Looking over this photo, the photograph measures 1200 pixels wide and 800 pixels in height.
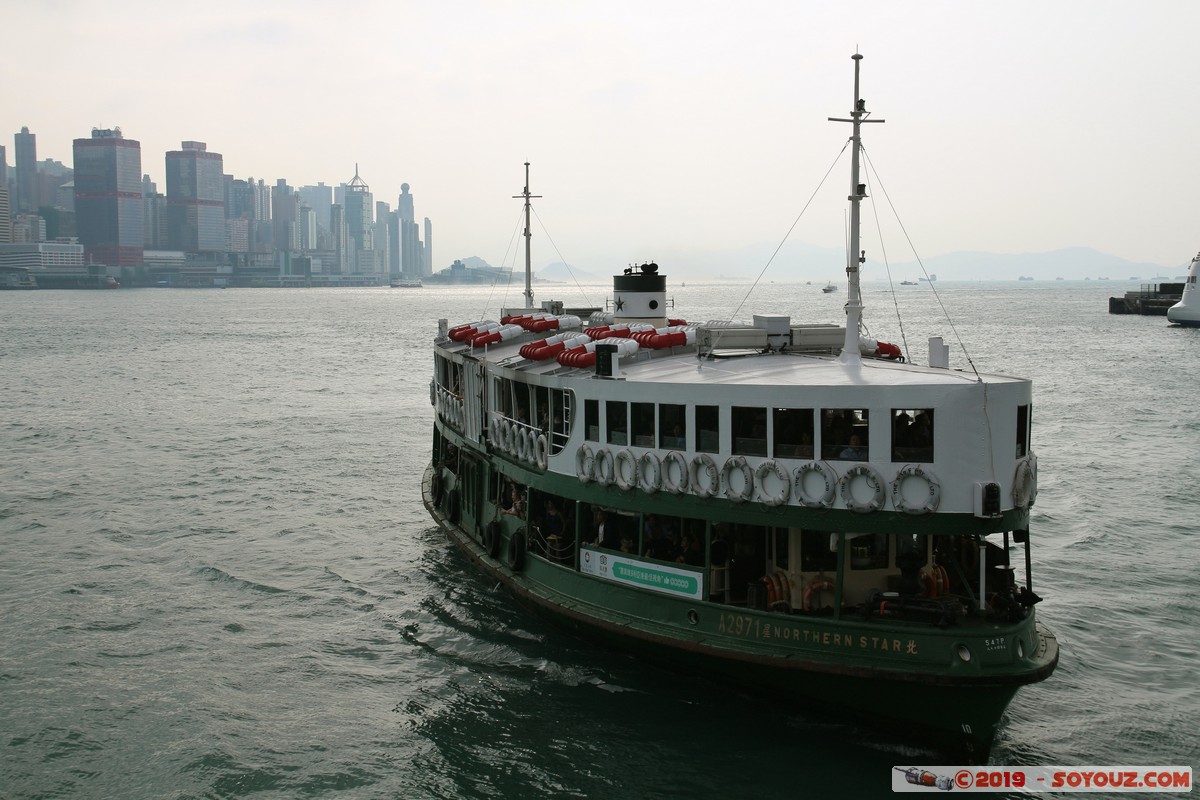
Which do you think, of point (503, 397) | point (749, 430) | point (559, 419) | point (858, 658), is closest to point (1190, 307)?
point (503, 397)

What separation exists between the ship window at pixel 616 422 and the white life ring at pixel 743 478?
2174mm

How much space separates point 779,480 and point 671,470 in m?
1.82

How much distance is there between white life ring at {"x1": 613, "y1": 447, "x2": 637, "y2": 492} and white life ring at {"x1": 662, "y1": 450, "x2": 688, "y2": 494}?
614mm

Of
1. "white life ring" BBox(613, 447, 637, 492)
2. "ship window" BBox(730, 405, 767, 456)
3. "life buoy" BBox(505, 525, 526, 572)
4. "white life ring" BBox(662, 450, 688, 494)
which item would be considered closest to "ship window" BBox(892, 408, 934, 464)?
"ship window" BBox(730, 405, 767, 456)

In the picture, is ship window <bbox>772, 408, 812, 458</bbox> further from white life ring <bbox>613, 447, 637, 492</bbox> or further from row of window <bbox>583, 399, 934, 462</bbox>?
white life ring <bbox>613, 447, 637, 492</bbox>

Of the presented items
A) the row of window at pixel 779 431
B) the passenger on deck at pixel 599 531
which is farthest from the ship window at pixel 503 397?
the row of window at pixel 779 431

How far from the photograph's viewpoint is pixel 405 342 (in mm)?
106062

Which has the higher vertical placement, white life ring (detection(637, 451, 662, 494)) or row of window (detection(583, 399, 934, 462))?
row of window (detection(583, 399, 934, 462))

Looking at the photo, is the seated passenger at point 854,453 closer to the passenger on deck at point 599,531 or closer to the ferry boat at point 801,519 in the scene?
the ferry boat at point 801,519

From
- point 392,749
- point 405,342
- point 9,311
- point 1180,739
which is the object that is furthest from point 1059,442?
point 9,311

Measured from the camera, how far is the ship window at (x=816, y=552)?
1584 centimetres

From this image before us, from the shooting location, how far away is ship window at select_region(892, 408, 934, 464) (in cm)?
1477

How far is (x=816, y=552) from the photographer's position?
1593 centimetres

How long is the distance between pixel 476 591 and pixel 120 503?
1476 centimetres
